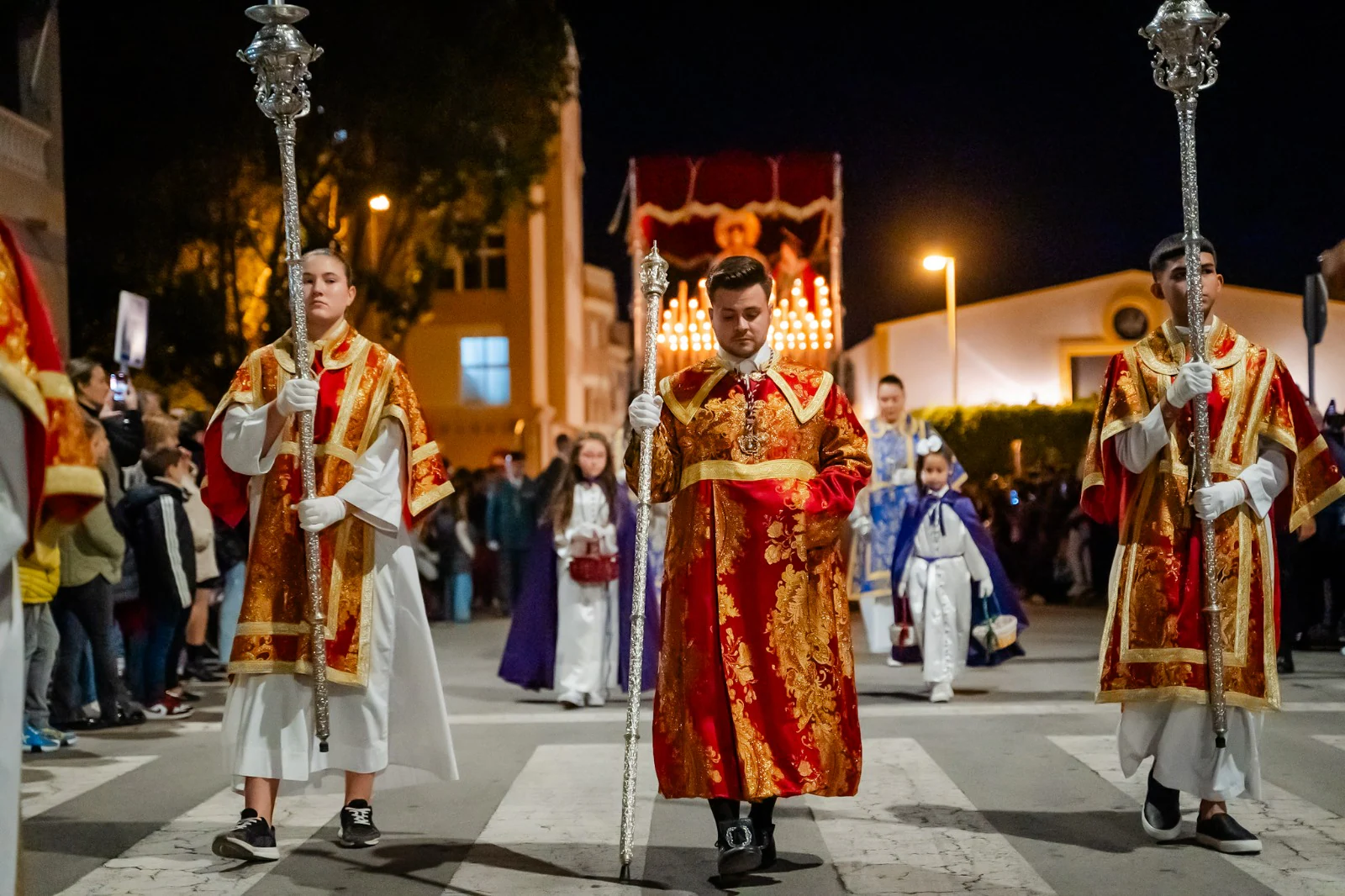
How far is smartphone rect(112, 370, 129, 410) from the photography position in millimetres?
11112

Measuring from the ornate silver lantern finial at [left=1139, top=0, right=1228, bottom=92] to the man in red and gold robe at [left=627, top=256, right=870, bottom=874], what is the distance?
1757 millimetres

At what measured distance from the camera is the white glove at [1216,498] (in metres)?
5.34

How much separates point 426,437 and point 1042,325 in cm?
3803

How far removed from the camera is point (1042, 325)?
42.1 m

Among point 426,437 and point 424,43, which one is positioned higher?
point 424,43

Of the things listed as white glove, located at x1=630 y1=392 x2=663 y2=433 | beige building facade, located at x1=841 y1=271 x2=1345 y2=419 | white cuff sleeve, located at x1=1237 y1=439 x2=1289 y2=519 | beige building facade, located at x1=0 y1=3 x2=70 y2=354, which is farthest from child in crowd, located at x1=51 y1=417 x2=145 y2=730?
beige building facade, located at x1=841 y1=271 x2=1345 y2=419

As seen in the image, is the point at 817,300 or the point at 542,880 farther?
the point at 817,300

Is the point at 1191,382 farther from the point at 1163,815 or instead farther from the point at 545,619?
the point at 545,619

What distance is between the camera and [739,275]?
537 centimetres

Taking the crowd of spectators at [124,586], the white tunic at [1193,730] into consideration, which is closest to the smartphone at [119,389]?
the crowd of spectators at [124,586]

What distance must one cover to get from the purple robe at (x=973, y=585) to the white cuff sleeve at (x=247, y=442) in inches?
226

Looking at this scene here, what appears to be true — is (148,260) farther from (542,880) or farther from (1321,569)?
(542,880)

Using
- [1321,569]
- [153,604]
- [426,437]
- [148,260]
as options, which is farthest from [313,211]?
[426,437]

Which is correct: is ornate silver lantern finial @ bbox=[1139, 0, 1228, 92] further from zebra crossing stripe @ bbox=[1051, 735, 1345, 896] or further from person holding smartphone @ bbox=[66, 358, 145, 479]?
person holding smartphone @ bbox=[66, 358, 145, 479]
